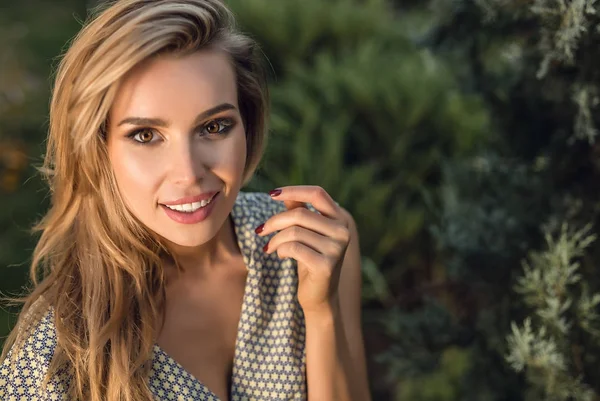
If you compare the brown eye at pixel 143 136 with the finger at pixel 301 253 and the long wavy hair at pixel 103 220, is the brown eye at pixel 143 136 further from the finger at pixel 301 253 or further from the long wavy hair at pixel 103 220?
the finger at pixel 301 253

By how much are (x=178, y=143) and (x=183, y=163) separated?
5 centimetres

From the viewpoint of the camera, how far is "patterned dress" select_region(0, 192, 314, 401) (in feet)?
6.75

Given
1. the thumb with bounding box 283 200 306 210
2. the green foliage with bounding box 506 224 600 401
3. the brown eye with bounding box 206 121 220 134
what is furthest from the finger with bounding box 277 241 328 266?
the green foliage with bounding box 506 224 600 401

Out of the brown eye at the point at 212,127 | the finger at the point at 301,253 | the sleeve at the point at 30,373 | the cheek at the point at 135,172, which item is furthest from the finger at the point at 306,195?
the sleeve at the point at 30,373

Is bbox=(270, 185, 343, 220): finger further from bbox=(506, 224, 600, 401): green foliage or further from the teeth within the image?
bbox=(506, 224, 600, 401): green foliage

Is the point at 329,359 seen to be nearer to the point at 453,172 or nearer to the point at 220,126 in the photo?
the point at 220,126

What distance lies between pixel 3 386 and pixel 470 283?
5.74 feet

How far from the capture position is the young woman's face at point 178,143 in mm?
1995

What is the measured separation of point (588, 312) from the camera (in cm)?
264

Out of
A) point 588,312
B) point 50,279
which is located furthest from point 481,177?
point 50,279

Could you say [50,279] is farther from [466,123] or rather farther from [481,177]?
[466,123]

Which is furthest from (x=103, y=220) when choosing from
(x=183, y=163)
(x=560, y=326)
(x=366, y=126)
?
(x=366, y=126)

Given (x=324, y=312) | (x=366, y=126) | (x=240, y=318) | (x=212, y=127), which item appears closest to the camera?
(x=212, y=127)

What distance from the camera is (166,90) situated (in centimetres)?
199
